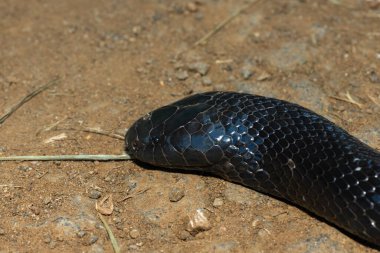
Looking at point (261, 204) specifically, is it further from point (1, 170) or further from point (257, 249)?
point (1, 170)

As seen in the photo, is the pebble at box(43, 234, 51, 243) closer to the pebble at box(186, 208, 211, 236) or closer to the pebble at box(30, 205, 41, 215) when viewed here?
the pebble at box(30, 205, 41, 215)

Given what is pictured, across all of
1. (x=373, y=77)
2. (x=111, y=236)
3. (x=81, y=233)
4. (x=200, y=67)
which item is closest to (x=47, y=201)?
(x=81, y=233)

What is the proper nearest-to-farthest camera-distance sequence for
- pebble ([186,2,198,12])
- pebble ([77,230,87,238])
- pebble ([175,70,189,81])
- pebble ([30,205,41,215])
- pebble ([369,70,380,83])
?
pebble ([77,230,87,238]) → pebble ([30,205,41,215]) → pebble ([369,70,380,83]) → pebble ([175,70,189,81]) → pebble ([186,2,198,12])

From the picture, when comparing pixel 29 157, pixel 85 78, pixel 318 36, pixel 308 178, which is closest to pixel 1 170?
pixel 29 157

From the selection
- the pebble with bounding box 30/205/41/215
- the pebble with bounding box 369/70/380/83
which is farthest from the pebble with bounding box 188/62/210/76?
the pebble with bounding box 30/205/41/215

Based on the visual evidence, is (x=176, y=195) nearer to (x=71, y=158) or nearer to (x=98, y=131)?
(x=71, y=158)

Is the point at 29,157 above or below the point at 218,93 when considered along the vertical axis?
below
